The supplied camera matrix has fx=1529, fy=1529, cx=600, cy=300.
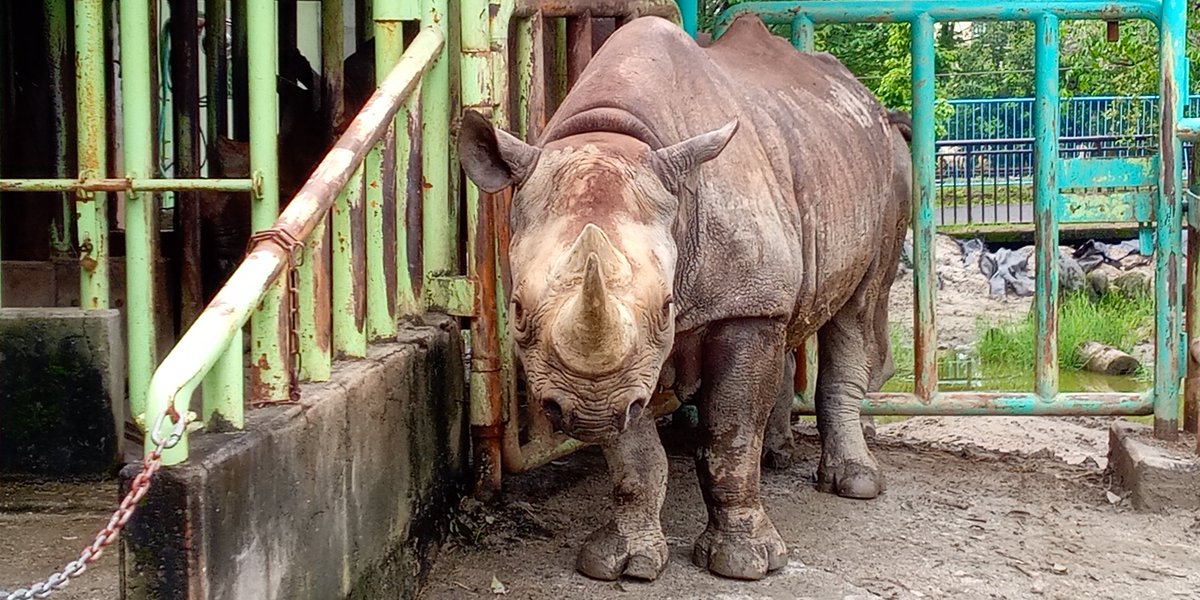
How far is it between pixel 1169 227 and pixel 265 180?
3.48m

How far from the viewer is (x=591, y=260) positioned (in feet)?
11.0

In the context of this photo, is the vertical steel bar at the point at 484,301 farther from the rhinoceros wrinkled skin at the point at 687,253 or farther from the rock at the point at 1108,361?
the rock at the point at 1108,361

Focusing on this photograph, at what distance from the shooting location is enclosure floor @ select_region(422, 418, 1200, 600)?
176 inches

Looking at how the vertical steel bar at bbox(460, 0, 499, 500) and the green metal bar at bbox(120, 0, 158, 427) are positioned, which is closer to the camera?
the green metal bar at bbox(120, 0, 158, 427)

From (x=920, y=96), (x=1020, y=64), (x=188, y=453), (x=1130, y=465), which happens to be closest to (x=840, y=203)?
(x=920, y=96)

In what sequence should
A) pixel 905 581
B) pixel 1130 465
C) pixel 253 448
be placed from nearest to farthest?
pixel 253 448
pixel 905 581
pixel 1130 465

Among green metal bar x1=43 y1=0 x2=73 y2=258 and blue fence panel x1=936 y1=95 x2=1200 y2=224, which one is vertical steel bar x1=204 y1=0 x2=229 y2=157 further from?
blue fence panel x1=936 y1=95 x2=1200 y2=224

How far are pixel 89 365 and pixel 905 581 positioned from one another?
2.45 m

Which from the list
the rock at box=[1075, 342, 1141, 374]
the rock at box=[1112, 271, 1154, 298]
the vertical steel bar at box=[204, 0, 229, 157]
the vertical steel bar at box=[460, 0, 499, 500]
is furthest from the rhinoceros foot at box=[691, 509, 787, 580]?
the rock at box=[1112, 271, 1154, 298]

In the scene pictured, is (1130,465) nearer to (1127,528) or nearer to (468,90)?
(1127,528)

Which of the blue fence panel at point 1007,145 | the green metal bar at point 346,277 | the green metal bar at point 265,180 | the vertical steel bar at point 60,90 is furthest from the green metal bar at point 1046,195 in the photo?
Answer: the blue fence panel at point 1007,145

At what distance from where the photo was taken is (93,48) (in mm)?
4215

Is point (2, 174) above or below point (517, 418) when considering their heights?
above

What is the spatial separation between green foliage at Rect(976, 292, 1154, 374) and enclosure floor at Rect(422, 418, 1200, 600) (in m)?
4.59
